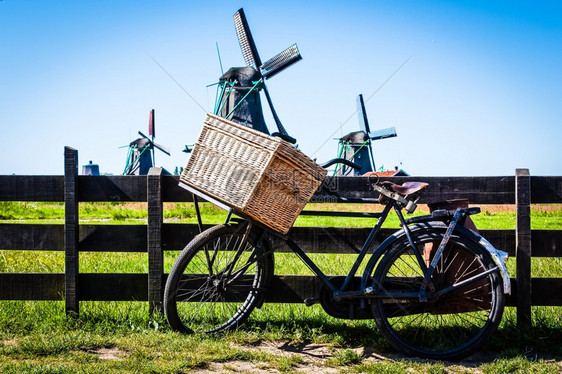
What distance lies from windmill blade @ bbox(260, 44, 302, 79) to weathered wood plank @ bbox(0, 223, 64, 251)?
21797mm

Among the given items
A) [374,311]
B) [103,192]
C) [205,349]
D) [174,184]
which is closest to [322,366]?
[374,311]

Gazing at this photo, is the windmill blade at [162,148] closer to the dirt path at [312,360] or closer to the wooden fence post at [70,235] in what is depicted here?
the wooden fence post at [70,235]

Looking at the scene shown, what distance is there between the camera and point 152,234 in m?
3.97

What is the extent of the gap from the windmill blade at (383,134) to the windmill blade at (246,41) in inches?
639

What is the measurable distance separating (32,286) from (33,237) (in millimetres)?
448

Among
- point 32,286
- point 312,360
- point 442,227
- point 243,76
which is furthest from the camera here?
point 243,76

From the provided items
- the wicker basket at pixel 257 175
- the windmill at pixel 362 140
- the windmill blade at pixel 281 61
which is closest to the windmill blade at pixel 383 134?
the windmill at pixel 362 140

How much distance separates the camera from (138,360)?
3109mm

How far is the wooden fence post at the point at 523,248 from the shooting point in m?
3.80

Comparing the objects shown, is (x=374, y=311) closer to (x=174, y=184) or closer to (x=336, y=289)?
(x=336, y=289)

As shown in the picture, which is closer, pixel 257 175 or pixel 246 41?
pixel 257 175

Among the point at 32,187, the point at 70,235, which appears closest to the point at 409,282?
the point at 70,235

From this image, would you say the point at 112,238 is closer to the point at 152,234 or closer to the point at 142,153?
the point at 152,234

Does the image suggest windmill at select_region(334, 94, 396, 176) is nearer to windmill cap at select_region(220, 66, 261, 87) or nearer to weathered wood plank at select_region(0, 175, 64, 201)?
windmill cap at select_region(220, 66, 261, 87)
